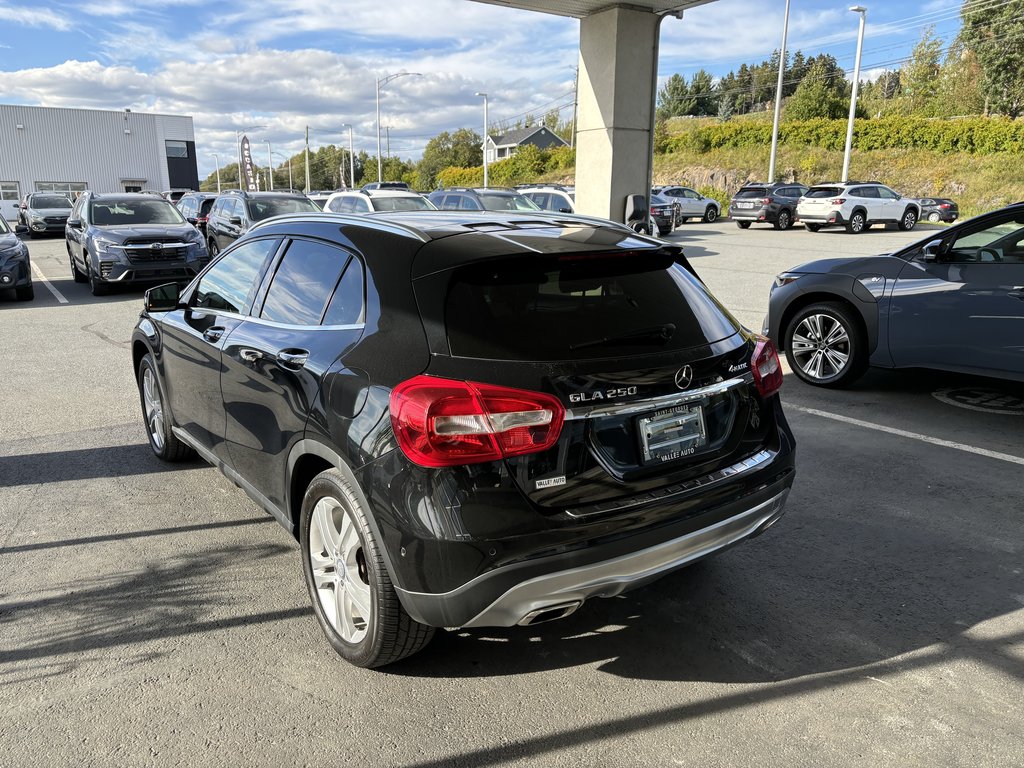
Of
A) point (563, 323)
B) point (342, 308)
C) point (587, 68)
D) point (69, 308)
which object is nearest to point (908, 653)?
point (563, 323)

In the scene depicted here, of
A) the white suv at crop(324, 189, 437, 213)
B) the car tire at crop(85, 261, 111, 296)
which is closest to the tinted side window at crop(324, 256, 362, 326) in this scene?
the car tire at crop(85, 261, 111, 296)

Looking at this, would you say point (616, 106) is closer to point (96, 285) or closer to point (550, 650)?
point (96, 285)

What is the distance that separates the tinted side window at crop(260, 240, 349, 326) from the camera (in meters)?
3.23

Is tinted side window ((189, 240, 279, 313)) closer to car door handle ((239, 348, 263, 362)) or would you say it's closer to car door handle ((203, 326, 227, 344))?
car door handle ((203, 326, 227, 344))

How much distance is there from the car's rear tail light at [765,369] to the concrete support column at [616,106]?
34.1 ft

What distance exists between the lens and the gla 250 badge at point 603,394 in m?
2.58

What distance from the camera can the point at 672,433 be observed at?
282 cm

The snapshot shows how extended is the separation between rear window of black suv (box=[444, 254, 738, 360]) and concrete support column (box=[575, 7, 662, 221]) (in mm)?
10636

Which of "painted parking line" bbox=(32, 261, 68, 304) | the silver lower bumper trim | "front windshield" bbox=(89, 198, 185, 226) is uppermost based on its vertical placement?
"front windshield" bbox=(89, 198, 185, 226)

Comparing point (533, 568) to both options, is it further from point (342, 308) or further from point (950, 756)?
point (950, 756)

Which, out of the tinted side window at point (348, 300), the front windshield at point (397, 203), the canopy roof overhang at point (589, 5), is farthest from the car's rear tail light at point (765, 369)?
the front windshield at point (397, 203)

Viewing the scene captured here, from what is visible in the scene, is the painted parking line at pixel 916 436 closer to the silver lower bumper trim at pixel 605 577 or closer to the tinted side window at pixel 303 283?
the silver lower bumper trim at pixel 605 577

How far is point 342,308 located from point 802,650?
2305 millimetres

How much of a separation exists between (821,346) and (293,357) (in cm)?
542
